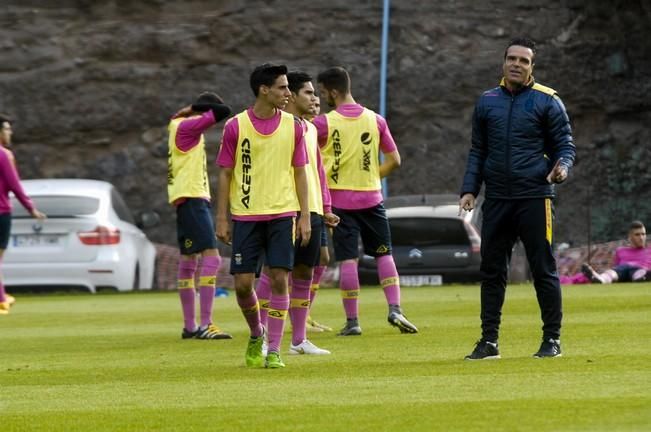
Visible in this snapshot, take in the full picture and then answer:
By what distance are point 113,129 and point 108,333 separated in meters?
18.2

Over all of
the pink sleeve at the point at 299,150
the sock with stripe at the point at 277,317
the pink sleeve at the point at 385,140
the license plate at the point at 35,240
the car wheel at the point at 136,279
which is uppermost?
the pink sleeve at the point at 299,150

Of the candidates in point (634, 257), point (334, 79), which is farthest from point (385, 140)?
point (634, 257)

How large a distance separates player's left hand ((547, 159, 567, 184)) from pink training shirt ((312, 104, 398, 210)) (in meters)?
4.23

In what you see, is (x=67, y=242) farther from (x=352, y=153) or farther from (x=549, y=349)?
(x=549, y=349)

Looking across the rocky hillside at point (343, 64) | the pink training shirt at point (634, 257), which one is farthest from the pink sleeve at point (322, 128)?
the rocky hillside at point (343, 64)

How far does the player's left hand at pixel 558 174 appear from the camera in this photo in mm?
11164

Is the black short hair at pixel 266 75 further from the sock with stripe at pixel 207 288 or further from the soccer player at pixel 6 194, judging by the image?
the soccer player at pixel 6 194

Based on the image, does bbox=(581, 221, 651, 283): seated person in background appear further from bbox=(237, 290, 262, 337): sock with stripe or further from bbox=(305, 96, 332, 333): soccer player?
bbox=(237, 290, 262, 337): sock with stripe

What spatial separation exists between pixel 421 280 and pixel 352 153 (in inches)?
352

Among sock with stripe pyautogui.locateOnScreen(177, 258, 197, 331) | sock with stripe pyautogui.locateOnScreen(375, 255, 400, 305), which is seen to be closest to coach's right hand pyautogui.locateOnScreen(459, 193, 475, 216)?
sock with stripe pyautogui.locateOnScreen(375, 255, 400, 305)

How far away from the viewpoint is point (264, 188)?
38.4 ft

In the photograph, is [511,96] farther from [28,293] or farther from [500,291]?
[28,293]

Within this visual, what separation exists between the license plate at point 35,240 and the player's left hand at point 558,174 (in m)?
14.3

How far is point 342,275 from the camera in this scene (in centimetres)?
1562
